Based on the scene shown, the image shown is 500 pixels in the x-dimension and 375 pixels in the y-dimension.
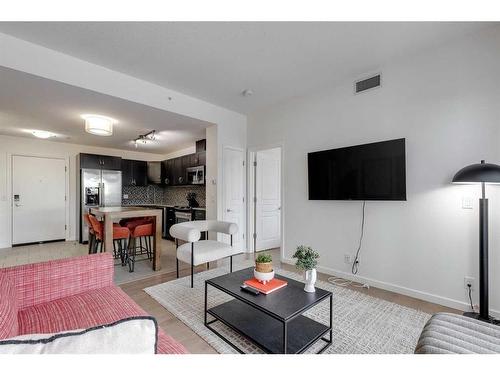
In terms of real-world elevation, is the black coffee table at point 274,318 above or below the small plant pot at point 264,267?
below

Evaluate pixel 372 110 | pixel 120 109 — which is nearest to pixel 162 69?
pixel 120 109

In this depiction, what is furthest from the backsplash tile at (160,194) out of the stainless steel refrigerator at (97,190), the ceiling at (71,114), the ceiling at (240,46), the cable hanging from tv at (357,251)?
the cable hanging from tv at (357,251)

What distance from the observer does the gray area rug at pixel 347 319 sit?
1.73m

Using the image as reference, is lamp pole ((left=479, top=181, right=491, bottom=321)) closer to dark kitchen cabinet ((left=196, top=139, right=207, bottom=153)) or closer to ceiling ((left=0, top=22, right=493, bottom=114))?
ceiling ((left=0, top=22, right=493, bottom=114))

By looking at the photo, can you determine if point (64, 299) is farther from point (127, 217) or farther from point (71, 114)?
point (71, 114)

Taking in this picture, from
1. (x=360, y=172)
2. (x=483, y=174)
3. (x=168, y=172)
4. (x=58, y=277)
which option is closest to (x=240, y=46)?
(x=360, y=172)

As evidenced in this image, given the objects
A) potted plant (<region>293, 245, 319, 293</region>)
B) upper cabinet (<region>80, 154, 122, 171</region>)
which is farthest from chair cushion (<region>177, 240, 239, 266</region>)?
upper cabinet (<region>80, 154, 122, 171</region>)

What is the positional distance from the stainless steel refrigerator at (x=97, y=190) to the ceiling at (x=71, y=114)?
788 millimetres

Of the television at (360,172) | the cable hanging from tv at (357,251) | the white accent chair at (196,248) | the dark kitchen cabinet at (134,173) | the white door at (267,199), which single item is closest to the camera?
the television at (360,172)

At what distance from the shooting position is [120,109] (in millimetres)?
3305

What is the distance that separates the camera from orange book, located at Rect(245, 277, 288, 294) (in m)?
1.78

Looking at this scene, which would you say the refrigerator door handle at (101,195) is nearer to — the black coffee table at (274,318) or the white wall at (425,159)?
the black coffee table at (274,318)
